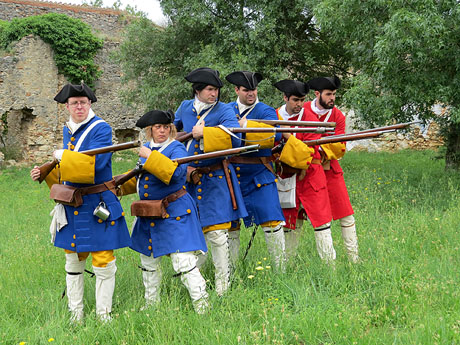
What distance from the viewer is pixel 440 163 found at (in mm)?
15594

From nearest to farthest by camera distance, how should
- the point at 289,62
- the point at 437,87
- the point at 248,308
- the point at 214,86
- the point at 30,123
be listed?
the point at 248,308 → the point at 214,86 → the point at 437,87 → the point at 289,62 → the point at 30,123

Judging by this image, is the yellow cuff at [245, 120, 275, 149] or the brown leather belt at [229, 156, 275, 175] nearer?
the yellow cuff at [245, 120, 275, 149]

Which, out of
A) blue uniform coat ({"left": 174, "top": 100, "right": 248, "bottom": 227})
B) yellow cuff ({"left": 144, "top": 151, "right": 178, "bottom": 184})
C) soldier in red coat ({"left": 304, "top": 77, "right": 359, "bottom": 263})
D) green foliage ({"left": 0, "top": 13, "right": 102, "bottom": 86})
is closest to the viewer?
yellow cuff ({"left": 144, "top": 151, "right": 178, "bottom": 184})

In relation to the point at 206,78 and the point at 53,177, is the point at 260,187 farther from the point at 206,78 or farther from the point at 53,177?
the point at 53,177

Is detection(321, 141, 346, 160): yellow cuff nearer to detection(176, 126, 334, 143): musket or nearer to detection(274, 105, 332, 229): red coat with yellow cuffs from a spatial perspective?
detection(274, 105, 332, 229): red coat with yellow cuffs

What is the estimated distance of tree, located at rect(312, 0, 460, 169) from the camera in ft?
28.2

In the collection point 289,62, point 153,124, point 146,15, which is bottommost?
point 153,124

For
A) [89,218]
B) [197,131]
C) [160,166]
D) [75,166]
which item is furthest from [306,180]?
[75,166]

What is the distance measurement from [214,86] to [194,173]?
857 mm

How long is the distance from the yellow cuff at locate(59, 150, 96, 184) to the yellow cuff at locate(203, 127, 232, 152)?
42.0 inches

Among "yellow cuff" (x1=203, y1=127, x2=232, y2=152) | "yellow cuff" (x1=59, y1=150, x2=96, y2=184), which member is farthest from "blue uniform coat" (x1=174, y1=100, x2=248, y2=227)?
"yellow cuff" (x1=59, y1=150, x2=96, y2=184)

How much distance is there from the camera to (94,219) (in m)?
4.49

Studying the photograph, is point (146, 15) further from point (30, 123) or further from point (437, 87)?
point (437, 87)

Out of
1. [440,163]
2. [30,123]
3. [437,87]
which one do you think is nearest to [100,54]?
[30,123]
